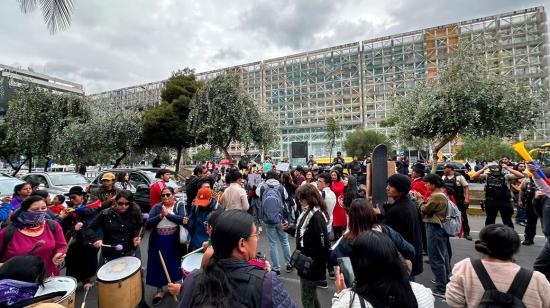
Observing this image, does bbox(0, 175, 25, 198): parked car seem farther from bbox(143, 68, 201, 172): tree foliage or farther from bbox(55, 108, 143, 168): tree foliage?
bbox(55, 108, 143, 168): tree foliage

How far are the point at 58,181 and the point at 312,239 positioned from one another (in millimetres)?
10162

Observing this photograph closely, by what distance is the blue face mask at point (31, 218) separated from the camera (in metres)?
3.18

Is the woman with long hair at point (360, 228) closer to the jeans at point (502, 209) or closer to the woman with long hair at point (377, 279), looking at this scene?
the woman with long hair at point (377, 279)

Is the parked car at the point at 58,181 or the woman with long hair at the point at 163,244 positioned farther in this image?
the parked car at the point at 58,181

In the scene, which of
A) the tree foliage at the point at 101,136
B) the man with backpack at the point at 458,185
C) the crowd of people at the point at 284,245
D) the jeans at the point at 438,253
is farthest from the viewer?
the tree foliage at the point at 101,136

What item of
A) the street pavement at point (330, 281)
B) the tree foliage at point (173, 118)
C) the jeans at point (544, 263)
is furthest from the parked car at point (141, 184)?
the jeans at point (544, 263)

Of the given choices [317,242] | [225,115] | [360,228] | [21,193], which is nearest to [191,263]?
[317,242]

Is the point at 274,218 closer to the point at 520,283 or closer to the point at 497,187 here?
the point at 520,283

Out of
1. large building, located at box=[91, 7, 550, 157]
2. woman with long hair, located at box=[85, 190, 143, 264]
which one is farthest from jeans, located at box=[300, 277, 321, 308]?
large building, located at box=[91, 7, 550, 157]

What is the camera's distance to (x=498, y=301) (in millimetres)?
1734

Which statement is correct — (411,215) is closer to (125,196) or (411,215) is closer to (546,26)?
(125,196)

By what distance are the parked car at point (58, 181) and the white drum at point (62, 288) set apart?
7.69m

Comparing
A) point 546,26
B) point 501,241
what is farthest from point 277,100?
point 501,241

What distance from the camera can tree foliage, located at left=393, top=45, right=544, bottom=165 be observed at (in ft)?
35.5
